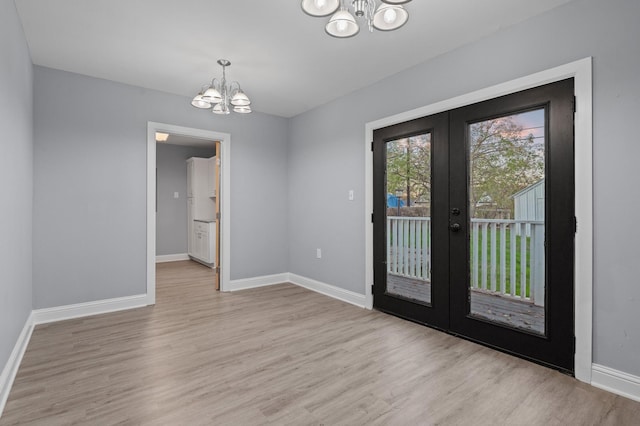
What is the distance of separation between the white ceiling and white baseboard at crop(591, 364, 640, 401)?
7.88ft

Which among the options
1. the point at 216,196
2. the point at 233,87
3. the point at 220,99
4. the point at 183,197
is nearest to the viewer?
the point at 220,99

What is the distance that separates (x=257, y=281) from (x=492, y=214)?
320cm

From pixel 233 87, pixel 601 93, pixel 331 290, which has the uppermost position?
pixel 233 87

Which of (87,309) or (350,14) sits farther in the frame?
(87,309)

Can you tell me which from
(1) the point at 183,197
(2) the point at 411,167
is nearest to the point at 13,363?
(2) the point at 411,167

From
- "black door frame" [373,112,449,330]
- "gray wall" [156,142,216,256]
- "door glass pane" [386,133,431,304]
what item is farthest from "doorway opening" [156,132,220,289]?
"black door frame" [373,112,449,330]

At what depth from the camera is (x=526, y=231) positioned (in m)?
2.74

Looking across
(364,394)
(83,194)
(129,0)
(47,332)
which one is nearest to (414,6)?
(129,0)

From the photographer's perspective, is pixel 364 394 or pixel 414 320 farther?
pixel 414 320

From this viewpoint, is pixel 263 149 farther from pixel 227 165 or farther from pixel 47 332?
pixel 47 332

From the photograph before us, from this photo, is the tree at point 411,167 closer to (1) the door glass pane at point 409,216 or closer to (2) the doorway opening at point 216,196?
(1) the door glass pane at point 409,216

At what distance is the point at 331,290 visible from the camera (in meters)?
4.23

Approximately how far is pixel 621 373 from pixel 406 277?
2.12 metres

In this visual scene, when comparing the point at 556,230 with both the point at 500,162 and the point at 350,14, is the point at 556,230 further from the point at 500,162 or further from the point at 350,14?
the point at 350,14
